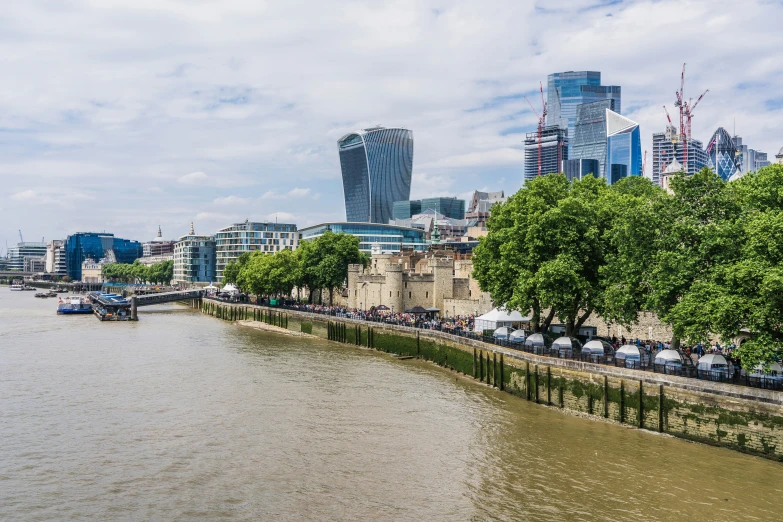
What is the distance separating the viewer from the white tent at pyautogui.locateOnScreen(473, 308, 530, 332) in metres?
52.0

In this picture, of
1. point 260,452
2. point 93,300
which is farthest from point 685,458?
point 93,300

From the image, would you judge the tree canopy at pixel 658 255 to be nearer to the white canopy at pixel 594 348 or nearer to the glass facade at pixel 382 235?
the white canopy at pixel 594 348

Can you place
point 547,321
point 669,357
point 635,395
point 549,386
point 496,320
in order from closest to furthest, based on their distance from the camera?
point 635,395
point 669,357
point 549,386
point 547,321
point 496,320

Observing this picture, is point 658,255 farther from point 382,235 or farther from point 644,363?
point 382,235

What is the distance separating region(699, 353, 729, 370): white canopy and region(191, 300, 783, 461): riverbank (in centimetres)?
183

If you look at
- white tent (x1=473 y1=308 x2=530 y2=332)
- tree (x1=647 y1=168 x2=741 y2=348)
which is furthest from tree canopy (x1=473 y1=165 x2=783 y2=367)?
white tent (x1=473 y1=308 x2=530 y2=332)

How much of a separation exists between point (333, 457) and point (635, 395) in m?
15.8

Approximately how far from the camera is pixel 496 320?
51.8 meters

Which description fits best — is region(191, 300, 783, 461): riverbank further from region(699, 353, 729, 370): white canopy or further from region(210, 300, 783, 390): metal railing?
region(699, 353, 729, 370): white canopy

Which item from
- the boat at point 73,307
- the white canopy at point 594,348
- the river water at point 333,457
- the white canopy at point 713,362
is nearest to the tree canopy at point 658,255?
the white canopy at point 713,362

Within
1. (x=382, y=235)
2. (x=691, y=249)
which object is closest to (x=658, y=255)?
(x=691, y=249)

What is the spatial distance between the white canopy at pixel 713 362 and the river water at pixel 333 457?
4.43 meters

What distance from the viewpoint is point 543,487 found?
2605 cm

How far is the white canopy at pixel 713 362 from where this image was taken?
32.6 meters
